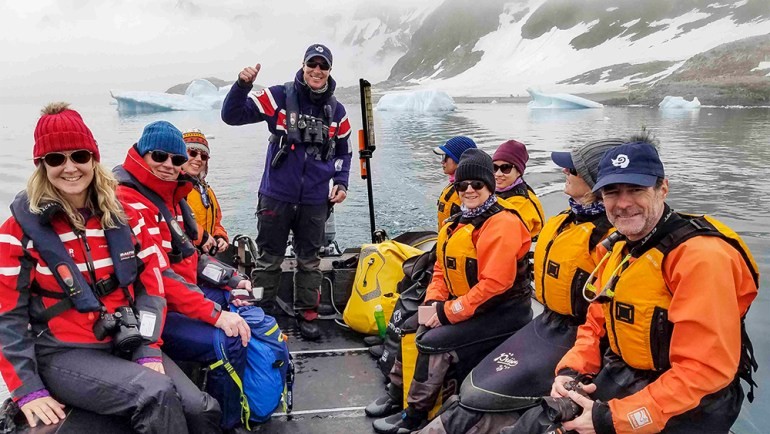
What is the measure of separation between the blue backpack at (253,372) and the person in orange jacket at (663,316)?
1.27m

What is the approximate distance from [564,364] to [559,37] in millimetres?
146153

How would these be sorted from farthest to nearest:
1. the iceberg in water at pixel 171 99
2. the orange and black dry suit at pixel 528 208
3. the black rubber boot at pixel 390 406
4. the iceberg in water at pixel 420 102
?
the iceberg in water at pixel 420 102 → the iceberg in water at pixel 171 99 → the orange and black dry suit at pixel 528 208 → the black rubber boot at pixel 390 406

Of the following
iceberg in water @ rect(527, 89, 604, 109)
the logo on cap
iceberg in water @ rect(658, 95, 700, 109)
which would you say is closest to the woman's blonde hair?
the logo on cap

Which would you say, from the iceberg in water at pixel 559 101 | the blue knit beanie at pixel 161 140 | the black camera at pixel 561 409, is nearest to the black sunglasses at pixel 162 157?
the blue knit beanie at pixel 161 140

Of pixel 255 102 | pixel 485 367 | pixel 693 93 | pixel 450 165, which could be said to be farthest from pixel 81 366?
pixel 693 93

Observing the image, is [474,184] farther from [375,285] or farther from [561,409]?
[375,285]

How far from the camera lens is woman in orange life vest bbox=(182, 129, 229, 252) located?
3359mm

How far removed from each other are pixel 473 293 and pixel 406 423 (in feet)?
2.41

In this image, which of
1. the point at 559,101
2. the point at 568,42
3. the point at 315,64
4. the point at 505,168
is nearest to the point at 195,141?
the point at 315,64

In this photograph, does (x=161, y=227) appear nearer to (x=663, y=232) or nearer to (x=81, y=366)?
(x=81, y=366)

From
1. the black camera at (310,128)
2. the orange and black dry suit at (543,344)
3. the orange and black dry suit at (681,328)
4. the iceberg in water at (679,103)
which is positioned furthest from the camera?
the iceberg in water at (679,103)

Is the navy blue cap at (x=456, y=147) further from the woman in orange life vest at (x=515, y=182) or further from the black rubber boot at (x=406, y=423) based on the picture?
the black rubber boot at (x=406, y=423)

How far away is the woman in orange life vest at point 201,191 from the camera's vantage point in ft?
11.0

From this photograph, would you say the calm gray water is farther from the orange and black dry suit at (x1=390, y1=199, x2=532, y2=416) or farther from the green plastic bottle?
the green plastic bottle
